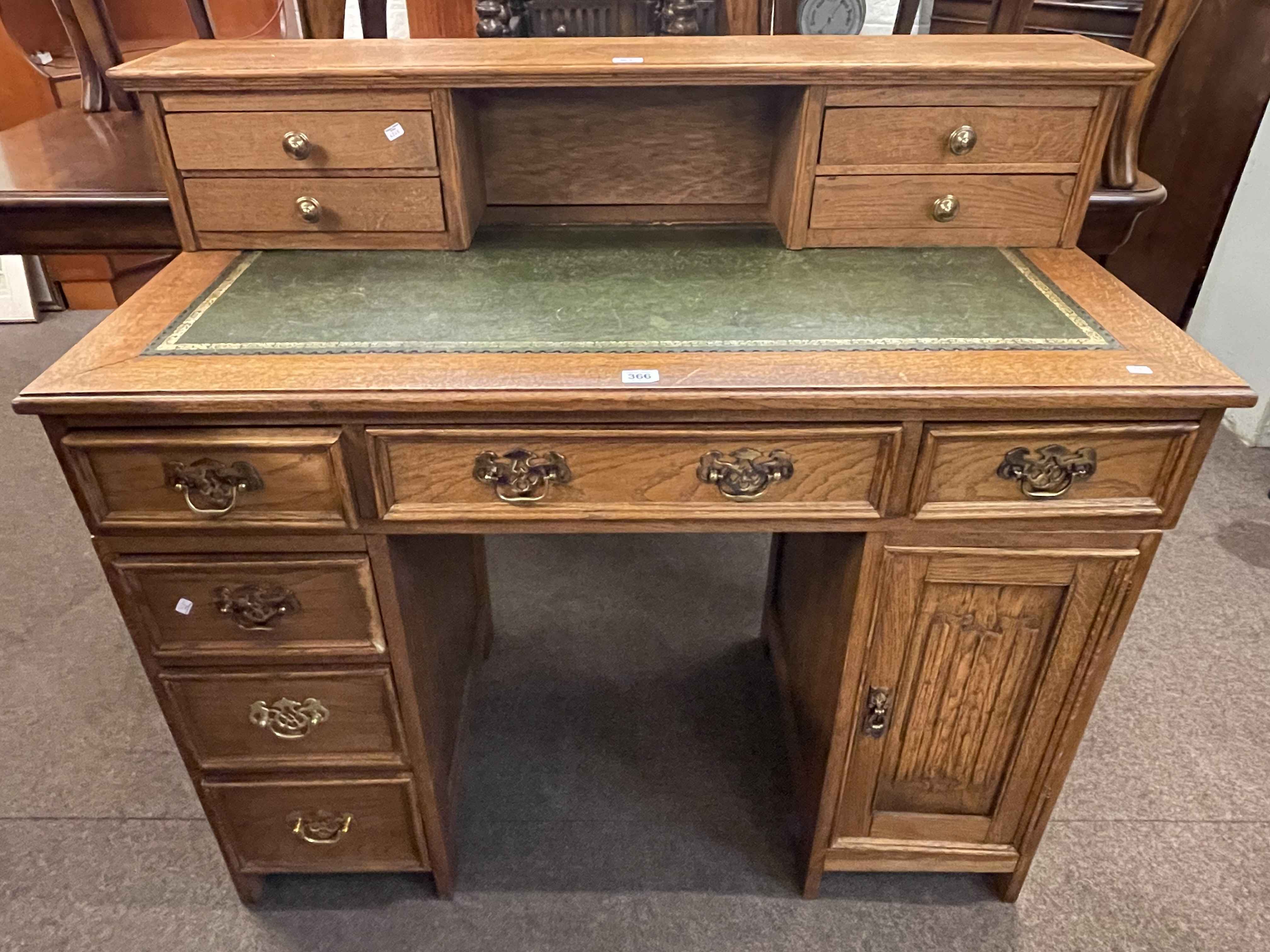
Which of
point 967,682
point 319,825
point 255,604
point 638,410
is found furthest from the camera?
point 319,825

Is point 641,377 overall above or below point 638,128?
below

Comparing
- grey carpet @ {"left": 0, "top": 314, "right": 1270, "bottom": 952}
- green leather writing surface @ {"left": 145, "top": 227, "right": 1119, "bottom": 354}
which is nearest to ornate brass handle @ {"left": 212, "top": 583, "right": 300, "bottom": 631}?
green leather writing surface @ {"left": 145, "top": 227, "right": 1119, "bottom": 354}

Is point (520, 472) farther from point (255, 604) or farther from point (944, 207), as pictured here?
point (944, 207)

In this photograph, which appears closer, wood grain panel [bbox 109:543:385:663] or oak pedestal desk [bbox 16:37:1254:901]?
oak pedestal desk [bbox 16:37:1254:901]

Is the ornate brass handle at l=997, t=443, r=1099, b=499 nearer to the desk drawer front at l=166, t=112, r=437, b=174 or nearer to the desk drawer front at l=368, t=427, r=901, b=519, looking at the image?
the desk drawer front at l=368, t=427, r=901, b=519

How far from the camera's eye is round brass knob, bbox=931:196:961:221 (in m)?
1.20

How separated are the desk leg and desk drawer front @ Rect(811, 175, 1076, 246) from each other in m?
0.73

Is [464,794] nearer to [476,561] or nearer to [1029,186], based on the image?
[476,561]

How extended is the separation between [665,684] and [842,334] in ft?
3.27

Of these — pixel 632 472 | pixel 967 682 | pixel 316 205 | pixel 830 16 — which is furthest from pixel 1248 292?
pixel 316 205

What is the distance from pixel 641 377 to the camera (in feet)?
2.93

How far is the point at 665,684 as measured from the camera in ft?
5.82

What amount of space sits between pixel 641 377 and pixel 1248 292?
2.37 metres

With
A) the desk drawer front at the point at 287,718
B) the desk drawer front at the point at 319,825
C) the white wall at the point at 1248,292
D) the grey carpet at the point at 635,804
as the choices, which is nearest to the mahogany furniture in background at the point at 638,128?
the desk drawer front at the point at 287,718
